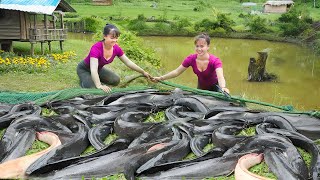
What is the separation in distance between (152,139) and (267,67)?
1631 cm

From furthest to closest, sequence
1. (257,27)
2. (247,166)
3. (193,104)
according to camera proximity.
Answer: (257,27) < (193,104) < (247,166)

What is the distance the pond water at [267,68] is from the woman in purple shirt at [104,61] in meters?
4.37

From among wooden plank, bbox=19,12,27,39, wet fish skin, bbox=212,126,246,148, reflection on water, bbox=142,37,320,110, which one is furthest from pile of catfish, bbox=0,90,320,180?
wooden plank, bbox=19,12,27,39

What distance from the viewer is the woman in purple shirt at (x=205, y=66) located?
6.03 metres

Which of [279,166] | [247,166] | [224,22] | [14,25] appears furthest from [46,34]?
[224,22]

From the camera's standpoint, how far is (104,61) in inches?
273

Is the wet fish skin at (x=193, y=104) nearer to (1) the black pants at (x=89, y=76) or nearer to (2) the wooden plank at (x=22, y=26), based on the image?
(1) the black pants at (x=89, y=76)

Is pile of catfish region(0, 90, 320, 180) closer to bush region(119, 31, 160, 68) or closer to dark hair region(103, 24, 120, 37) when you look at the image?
dark hair region(103, 24, 120, 37)

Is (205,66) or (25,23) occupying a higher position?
(25,23)

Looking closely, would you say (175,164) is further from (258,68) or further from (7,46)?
(7,46)

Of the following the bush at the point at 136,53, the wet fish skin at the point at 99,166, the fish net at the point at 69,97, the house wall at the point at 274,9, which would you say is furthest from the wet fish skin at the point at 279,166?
the house wall at the point at 274,9

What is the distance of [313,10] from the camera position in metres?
43.6

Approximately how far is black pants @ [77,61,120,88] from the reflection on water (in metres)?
4.97

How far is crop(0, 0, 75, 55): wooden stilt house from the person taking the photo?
14148 mm
